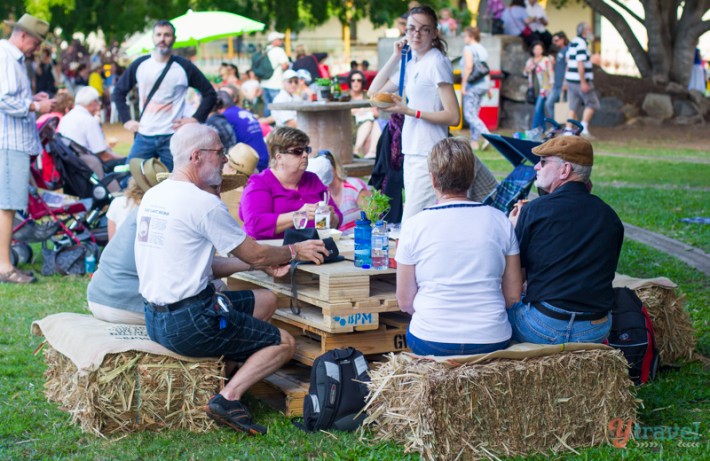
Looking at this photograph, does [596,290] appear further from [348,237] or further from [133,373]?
[133,373]

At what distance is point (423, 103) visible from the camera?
7.24 meters

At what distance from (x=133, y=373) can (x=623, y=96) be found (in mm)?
19547

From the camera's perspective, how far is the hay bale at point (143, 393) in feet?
16.4

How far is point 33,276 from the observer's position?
353 inches

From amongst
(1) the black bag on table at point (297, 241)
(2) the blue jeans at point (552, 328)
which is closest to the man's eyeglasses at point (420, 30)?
(1) the black bag on table at point (297, 241)

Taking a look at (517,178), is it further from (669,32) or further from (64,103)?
(669,32)

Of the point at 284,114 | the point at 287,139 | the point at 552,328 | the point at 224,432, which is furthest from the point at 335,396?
the point at 284,114

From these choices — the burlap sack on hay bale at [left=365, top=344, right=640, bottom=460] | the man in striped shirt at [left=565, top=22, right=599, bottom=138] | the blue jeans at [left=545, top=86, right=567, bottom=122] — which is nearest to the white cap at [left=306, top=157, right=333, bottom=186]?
the burlap sack on hay bale at [left=365, top=344, right=640, bottom=460]

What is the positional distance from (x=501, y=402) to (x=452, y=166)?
3.66 feet

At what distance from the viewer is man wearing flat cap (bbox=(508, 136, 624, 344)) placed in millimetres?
4898

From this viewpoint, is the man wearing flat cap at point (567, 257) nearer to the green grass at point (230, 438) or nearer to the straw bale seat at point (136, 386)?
the green grass at point (230, 438)

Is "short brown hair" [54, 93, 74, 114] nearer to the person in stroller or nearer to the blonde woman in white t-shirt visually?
the person in stroller

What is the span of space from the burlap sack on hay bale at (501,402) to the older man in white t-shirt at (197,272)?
719 millimetres

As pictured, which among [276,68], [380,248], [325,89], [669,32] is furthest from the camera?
[669,32]
